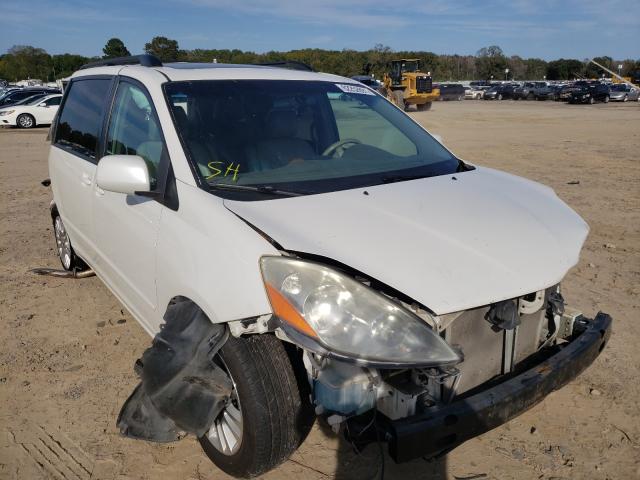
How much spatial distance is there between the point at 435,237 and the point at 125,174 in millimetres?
1506

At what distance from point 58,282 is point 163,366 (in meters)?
3.20

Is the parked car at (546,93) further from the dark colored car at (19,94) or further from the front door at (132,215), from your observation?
the front door at (132,215)

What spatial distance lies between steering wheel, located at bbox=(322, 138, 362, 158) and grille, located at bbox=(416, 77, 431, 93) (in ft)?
104

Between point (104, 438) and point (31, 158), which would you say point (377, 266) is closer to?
point (104, 438)

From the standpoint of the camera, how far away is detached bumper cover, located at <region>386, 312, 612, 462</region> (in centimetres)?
208

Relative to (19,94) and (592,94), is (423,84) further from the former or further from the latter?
(19,94)

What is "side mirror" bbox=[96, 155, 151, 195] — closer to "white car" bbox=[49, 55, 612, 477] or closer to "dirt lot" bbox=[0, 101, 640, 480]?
"white car" bbox=[49, 55, 612, 477]

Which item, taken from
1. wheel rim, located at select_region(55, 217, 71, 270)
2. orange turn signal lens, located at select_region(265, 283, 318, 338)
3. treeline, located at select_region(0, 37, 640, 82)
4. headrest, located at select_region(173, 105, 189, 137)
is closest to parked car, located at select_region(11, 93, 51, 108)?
wheel rim, located at select_region(55, 217, 71, 270)

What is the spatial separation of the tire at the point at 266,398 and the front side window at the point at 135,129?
1.07 m

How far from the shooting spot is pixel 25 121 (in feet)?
75.0

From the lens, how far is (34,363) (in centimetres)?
374

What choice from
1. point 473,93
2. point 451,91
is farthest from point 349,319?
point 473,93

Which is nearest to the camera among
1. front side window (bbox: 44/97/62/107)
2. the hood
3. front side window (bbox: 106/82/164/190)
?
the hood

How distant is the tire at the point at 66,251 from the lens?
5086 millimetres
